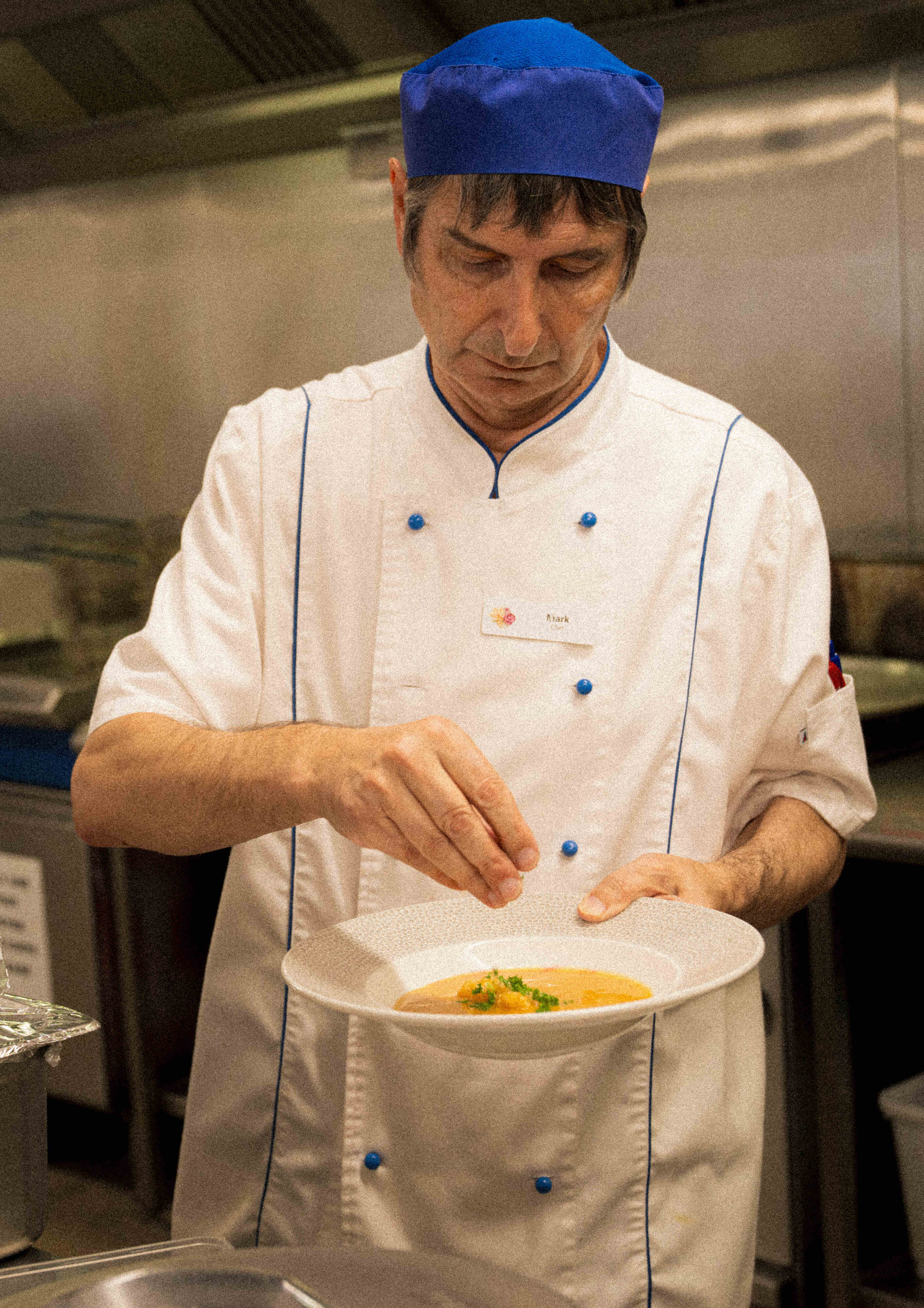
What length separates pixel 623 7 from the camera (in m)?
2.57

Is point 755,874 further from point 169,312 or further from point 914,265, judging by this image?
point 169,312

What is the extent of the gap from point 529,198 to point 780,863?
2.11ft

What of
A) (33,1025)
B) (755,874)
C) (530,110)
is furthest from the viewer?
(755,874)

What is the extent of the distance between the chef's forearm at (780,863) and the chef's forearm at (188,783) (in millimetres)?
402

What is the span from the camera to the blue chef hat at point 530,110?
3.83 ft

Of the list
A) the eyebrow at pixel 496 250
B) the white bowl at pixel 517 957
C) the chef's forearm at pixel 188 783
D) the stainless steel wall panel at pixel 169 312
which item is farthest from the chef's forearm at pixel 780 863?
the stainless steel wall panel at pixel 169 312

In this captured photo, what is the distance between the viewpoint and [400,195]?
1.31 m

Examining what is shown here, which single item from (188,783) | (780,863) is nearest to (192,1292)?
Result: (188,783)

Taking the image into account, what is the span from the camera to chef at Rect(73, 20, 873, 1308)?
1211 mm

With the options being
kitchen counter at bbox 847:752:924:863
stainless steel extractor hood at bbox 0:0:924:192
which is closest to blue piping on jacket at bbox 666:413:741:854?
kitchen counter at bbox 847:752:924:863

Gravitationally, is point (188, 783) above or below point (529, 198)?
below

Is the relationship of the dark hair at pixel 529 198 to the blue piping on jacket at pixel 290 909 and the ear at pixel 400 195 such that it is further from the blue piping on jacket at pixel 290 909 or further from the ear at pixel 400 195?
the blue piping on jacket at pixel 290 909

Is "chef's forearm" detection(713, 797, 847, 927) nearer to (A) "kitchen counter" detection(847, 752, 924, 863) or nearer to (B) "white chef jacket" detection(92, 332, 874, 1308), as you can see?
(B) "white chef jacket" detection(92, 332, 874, 1308)

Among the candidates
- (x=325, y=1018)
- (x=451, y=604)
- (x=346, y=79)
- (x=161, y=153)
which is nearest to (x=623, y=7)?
(x=346, y=79)
